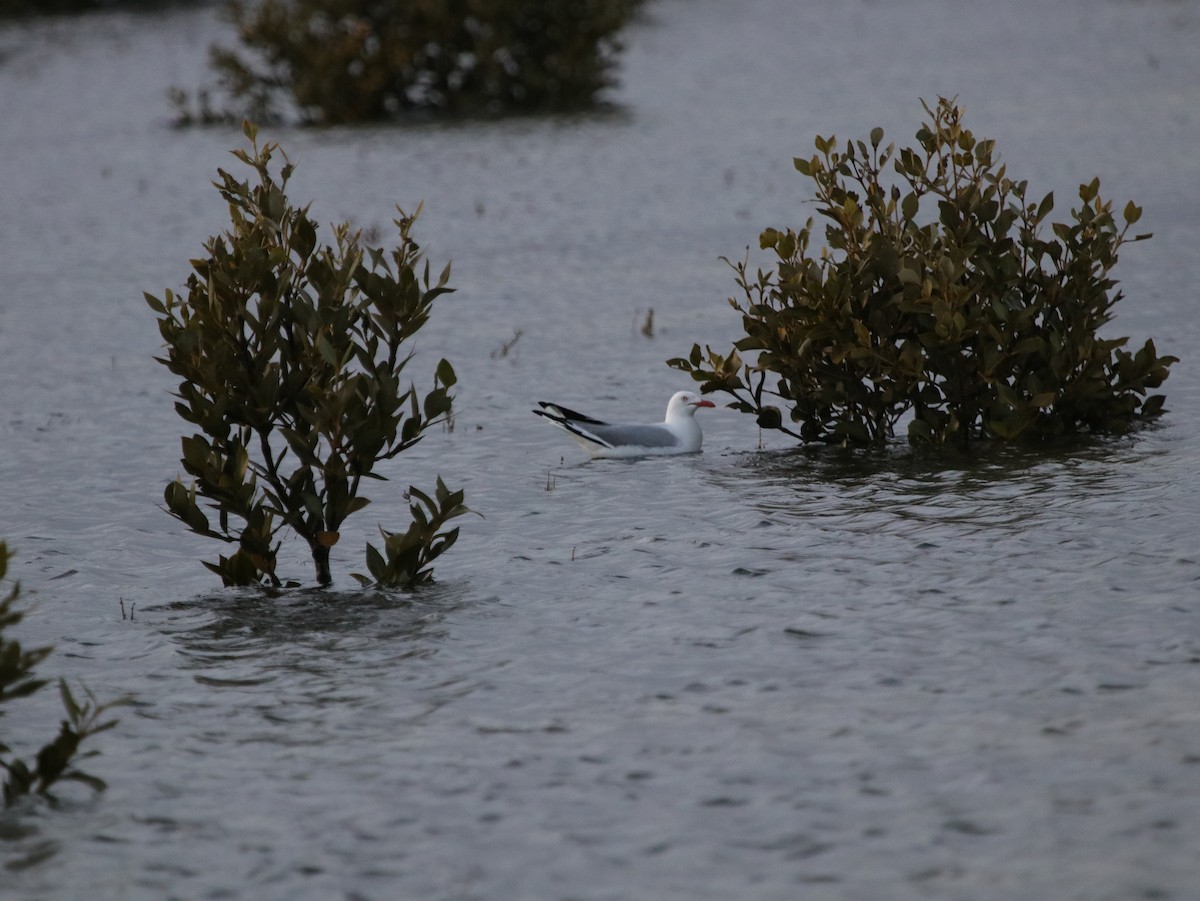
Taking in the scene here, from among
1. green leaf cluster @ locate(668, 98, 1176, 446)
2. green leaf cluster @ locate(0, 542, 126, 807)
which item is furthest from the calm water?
green leaf cluster @ locate(668, 98, 1176, 446)

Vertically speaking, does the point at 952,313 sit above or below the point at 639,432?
above

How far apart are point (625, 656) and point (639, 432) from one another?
4067mm

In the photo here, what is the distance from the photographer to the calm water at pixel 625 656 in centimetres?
588

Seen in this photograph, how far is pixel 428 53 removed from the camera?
106ft

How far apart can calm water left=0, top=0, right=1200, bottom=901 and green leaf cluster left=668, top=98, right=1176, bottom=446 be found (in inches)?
15.2

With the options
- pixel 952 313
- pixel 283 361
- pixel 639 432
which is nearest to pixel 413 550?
pixel 283 361

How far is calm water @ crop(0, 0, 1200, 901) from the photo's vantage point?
5883 millimetres

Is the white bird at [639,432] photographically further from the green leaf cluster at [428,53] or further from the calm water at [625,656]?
the green leaf cluster at [428,53]

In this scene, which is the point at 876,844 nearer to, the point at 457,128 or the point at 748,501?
the point at 748,501

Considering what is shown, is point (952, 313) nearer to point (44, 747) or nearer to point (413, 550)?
point (413, 550)

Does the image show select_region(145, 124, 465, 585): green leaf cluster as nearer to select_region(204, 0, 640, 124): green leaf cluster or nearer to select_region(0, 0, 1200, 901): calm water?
select_region(0, 0, 1200, 901): calm water

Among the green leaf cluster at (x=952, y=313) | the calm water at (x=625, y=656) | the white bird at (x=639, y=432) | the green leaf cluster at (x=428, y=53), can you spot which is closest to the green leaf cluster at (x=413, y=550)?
the calm water at (x=625, y=656)

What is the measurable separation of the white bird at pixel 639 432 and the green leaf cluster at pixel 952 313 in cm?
46

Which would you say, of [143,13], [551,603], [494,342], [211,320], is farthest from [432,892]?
[143,13]
